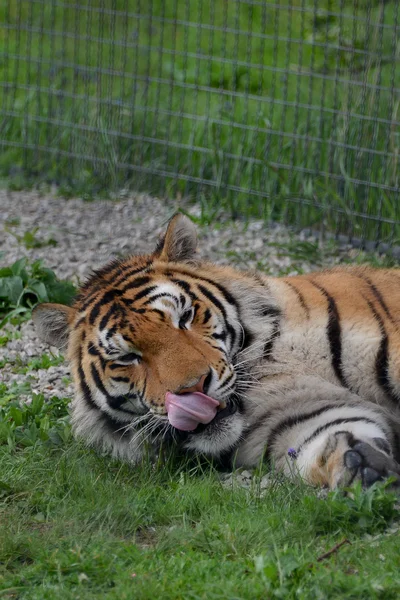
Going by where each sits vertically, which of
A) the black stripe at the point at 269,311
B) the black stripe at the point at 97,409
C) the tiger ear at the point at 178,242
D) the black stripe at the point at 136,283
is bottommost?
the black stripe at the point at 97,409

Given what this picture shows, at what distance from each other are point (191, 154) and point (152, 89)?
1199mm

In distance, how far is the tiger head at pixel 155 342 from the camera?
3553 millimetres

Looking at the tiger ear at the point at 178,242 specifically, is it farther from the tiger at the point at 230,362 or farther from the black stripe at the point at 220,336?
the black stripe at the point at 220,336

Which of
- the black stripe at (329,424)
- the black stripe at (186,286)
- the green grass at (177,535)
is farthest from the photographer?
the black stripe at (186,286)

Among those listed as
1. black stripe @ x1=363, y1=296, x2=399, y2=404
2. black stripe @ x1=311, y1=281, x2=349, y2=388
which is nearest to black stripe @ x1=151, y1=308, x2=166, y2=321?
black stripe @ x1=311, y1=281, x2=349, y2=388

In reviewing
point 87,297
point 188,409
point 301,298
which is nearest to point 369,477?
point 188,409

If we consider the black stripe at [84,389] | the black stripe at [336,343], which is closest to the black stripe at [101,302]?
the black stripe at [84,389]

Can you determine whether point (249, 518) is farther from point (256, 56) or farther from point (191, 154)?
point (256, 56)

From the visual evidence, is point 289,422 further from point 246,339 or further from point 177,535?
point 177,535

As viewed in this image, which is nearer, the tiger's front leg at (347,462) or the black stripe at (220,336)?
the tiger's front leg at (347,462)

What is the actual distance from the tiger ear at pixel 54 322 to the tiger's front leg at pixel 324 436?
821 mm

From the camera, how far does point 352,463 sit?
3330mm

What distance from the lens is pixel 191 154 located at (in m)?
7.06

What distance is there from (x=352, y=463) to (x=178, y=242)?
3.76 ft
